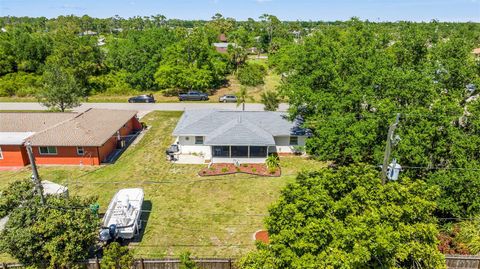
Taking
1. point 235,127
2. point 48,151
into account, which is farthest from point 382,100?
point 48,151

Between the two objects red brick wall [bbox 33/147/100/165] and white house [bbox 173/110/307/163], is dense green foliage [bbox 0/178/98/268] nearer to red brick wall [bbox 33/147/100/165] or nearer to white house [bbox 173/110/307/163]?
red brick wall [bbox 33/147/100/165]

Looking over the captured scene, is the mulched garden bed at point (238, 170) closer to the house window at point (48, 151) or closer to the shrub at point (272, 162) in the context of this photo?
the shrub at point (272, 162)

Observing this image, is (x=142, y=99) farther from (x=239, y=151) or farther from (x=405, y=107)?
(x=405, y=107)

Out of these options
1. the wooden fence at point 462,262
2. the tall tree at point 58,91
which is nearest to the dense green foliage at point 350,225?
the wooden fence at point 462,262

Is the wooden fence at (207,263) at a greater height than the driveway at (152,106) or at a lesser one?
lesser

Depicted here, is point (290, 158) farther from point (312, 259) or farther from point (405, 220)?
point (312, 259)

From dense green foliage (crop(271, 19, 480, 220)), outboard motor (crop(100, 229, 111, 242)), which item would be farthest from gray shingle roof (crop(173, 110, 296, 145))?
outboard motor (crop(100, 229, 111, 242))
